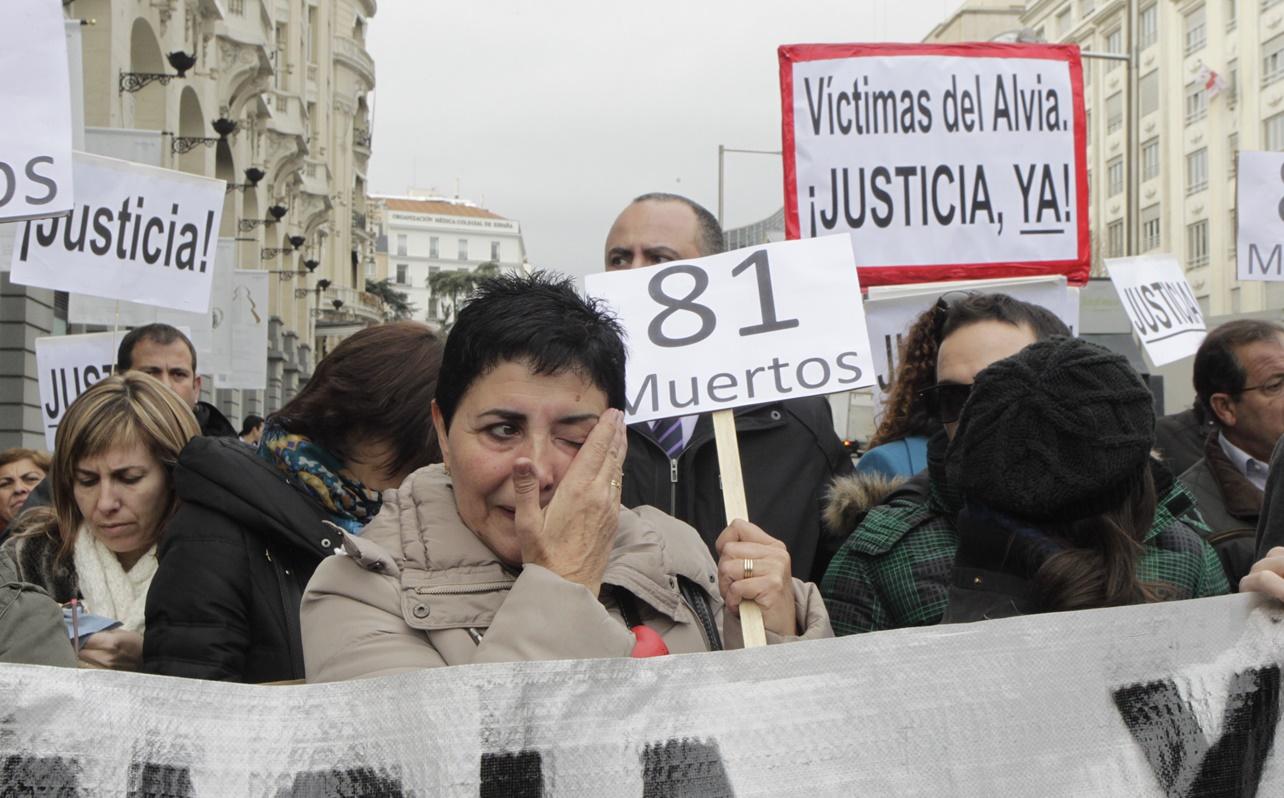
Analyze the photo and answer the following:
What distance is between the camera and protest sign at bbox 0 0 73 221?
421 centimetres

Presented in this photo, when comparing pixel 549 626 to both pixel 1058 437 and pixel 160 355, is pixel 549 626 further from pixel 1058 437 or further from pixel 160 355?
pixel 160 355

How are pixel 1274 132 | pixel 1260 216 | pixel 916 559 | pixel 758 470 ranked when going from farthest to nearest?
pixel 1274 132, pixel 1260 216, pixel 758 470, pixel 916 559

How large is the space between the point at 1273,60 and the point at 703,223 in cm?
4402

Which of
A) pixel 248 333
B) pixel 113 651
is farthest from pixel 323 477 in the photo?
pixel 248 333

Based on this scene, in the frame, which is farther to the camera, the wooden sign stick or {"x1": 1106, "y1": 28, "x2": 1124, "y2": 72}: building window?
{"x1": 1106, "y1": 28, "x2": 1124, "y2": 72}: building window

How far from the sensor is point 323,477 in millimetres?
3061

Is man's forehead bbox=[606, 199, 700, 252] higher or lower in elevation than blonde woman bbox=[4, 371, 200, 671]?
higher

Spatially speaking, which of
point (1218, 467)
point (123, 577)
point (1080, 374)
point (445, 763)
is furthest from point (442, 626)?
point (1218, 467)

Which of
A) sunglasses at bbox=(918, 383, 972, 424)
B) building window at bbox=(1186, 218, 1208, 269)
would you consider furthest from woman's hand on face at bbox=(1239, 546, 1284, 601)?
building window at bbox=(1186, 218, 1208, 269)

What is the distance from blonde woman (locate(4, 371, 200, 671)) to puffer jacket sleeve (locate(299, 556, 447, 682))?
152 cm

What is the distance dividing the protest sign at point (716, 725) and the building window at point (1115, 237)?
55274mm

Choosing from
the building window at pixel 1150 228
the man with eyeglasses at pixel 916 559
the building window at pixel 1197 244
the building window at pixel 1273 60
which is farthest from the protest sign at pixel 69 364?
the building window at pixel 1150 228

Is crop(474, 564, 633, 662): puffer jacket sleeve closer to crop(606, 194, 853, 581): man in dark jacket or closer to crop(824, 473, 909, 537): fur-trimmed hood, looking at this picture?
crop(824, 473, 909, 537): fur-trimmed hood

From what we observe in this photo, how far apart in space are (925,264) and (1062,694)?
3561mm
